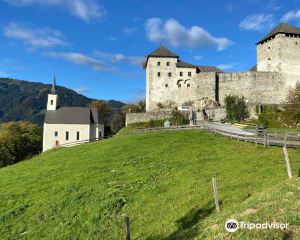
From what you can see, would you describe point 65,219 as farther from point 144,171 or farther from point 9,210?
point 144,171

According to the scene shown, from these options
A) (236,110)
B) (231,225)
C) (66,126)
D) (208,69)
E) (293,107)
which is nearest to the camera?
(231,225)

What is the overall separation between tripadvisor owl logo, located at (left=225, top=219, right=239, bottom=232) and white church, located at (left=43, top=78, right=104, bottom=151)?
185 ft

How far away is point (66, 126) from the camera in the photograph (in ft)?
220

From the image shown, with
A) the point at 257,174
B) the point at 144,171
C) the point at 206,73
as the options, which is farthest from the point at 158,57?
the point at 257,174

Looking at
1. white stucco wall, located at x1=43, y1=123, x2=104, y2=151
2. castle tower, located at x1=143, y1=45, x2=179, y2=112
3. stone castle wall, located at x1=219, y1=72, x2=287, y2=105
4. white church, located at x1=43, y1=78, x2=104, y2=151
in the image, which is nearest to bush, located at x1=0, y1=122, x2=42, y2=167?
white stucco wall, located at x1=43, y1=123, x2=104, y2=151

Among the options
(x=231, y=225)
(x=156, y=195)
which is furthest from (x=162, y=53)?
→ (x=231, y=225)

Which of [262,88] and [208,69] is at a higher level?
[208,69]

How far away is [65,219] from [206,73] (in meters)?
57.0

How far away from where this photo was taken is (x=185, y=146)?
33.7 meters

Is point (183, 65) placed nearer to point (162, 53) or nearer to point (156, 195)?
Answer: point (162, 53)

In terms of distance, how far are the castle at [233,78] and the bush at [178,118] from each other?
7212mm

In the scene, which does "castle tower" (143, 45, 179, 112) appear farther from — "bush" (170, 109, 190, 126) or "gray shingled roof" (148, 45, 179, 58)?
"bush" (170, 109, 190, 126)

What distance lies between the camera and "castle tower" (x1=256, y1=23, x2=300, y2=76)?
6956cm

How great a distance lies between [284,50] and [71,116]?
42.3 m
